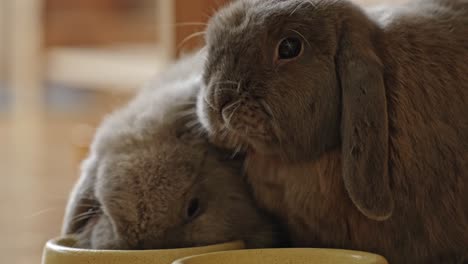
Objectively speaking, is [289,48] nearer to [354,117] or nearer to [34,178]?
[354,117]

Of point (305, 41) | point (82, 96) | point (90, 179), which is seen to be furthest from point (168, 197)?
point (82, 96)

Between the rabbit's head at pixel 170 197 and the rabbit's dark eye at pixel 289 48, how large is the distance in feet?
0.66

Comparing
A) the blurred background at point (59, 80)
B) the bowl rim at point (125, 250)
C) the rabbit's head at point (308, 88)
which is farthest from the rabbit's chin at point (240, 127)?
the blurred background at point (59, 80)

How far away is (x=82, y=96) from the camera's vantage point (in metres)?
4.56

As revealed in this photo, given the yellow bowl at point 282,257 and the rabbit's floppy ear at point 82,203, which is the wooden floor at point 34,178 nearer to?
the rabbit's floppy ear at point 82,203

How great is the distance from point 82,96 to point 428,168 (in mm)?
3695

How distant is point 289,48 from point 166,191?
252mm

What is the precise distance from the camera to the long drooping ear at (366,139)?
99 cm

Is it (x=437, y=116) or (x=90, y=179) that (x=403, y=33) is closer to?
(x=437, y=116)

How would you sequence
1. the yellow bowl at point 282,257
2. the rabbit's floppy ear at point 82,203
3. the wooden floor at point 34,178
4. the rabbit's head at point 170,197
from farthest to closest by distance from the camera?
the wooden floor at point 34,178
the rabbit's floppy ear at point 82,203
the rabbit's head at point 170,197
the yellow bowl at point 282,257

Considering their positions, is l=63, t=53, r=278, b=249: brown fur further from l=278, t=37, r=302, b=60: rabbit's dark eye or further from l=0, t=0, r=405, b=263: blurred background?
l=0, t=0, r=405, b=263: blurred background

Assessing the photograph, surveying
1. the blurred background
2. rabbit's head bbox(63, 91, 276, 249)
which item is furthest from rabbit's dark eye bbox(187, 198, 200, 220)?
the blurred background

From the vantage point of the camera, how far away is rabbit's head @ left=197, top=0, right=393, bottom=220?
99cm

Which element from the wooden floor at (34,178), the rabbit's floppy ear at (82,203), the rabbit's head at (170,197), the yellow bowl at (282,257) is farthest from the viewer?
the wooden floor at (34,178)
